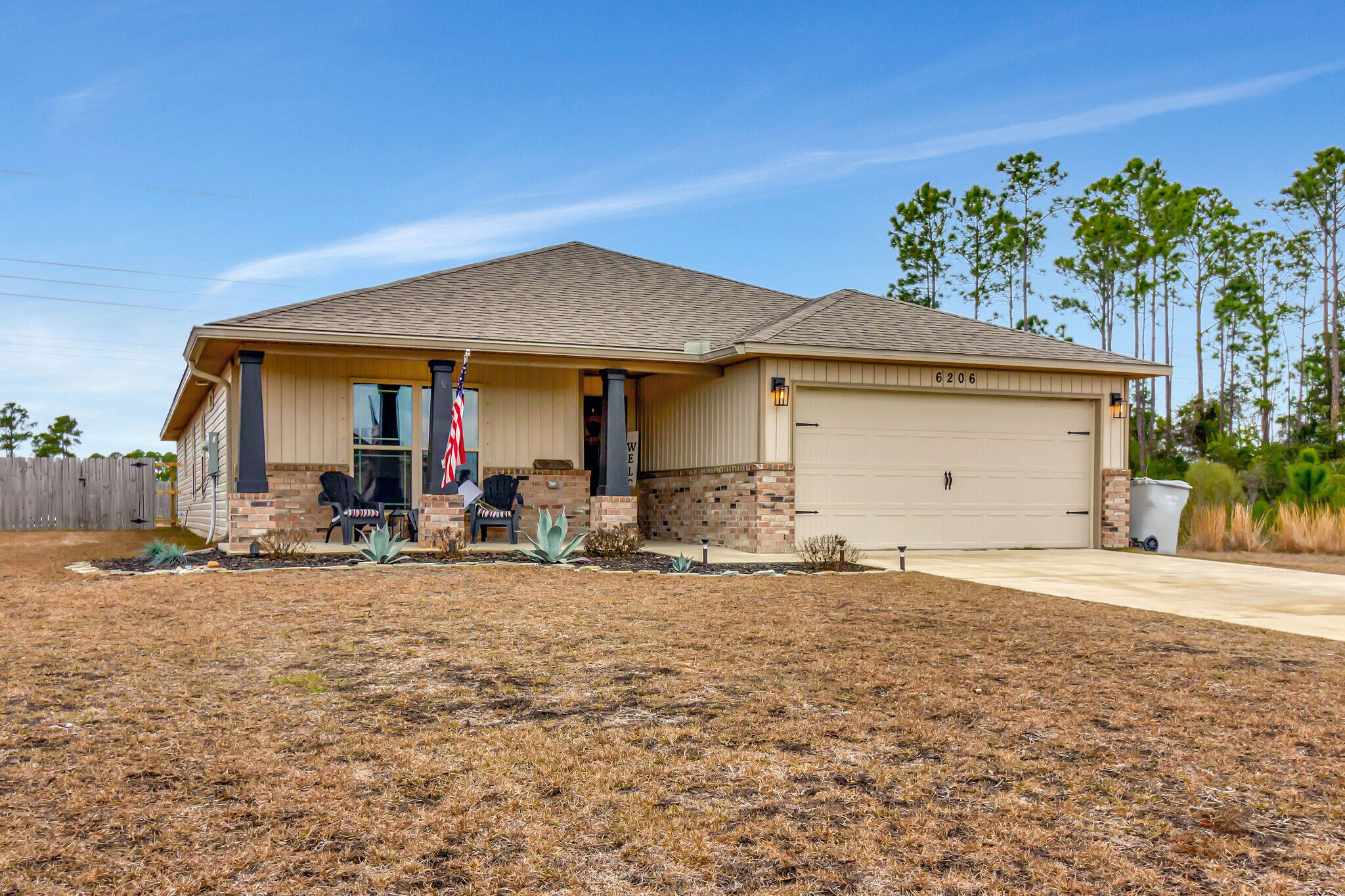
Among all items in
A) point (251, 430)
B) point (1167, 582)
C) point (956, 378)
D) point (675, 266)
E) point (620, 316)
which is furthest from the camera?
point (675, 266)

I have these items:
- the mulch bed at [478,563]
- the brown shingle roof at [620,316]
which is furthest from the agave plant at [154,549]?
the brown shingle roof at [620,316]

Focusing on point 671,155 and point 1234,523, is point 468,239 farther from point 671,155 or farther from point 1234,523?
point 1234,523

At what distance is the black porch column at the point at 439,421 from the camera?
1158 centimetres

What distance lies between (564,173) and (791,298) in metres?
5.07

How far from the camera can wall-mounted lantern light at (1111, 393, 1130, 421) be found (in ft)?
43.1

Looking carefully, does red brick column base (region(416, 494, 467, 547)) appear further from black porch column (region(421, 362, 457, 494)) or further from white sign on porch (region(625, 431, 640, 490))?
white sign on porch (region(625, 431, 640, 490))

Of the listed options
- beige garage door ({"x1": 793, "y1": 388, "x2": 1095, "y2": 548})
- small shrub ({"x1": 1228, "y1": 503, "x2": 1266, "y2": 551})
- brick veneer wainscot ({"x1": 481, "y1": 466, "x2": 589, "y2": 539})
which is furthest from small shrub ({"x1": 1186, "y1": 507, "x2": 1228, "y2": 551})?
brick veneer wainscot ({"x1": 481, "y1": 466, "x2": 589, "y2": 539})

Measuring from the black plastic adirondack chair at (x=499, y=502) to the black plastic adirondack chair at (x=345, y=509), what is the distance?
1.17 m

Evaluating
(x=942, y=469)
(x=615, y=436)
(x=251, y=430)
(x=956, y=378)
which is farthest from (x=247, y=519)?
(x=956, y=378)

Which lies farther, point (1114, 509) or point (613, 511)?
point (1114, 509)

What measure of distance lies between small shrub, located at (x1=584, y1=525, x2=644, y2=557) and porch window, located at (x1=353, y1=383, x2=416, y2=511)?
344cm

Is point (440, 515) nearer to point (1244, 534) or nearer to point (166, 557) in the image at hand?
point (166, 557)

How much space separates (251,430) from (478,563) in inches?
146

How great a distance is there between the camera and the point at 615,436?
41.0 ft
